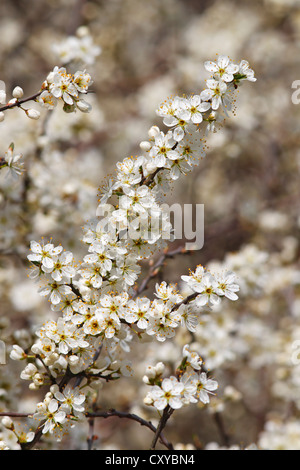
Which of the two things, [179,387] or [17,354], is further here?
[17,354]

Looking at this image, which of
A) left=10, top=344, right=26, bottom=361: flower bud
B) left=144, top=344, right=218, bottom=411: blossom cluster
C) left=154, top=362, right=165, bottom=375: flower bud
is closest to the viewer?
left=144, top=344, right=218, bottom=411: blossom cluster

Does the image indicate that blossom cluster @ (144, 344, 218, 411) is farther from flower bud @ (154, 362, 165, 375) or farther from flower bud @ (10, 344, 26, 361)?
flower bud @ (10, 344, 26, 361)

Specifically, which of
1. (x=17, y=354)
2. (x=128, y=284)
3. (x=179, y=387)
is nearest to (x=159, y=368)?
(x=179, y=387)

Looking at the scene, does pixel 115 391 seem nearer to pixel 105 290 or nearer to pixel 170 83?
pixel 105 290

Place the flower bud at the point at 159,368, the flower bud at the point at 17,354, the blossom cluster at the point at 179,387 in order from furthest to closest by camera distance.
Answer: the flower bud at the point at 17,354 < the flower bud at the point at 159,368 < the blossom cluster at the point at 179,387

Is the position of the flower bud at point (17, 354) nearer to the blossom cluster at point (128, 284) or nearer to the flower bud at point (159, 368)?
the blossom cluster at point (128, 284)

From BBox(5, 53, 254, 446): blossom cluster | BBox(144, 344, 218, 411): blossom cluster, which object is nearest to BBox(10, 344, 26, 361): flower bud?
BBox(5, 53, 254, 446): blossom cluster

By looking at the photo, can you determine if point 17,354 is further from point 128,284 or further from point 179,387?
point 179,387

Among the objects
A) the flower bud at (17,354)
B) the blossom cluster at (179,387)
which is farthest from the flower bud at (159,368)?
the flower bud at (17,354)

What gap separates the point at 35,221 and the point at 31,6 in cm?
647

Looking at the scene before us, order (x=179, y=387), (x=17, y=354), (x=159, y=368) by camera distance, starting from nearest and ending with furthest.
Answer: (x=179, y=387), (x=159, y=368), (x=17, y=354)

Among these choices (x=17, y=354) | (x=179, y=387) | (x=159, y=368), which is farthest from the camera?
(x=17, y=354)

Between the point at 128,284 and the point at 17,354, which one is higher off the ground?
the point at 128,284

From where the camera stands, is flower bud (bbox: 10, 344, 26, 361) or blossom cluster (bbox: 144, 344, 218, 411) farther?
flower bud (bbox: 10, 344, 26, 361)
